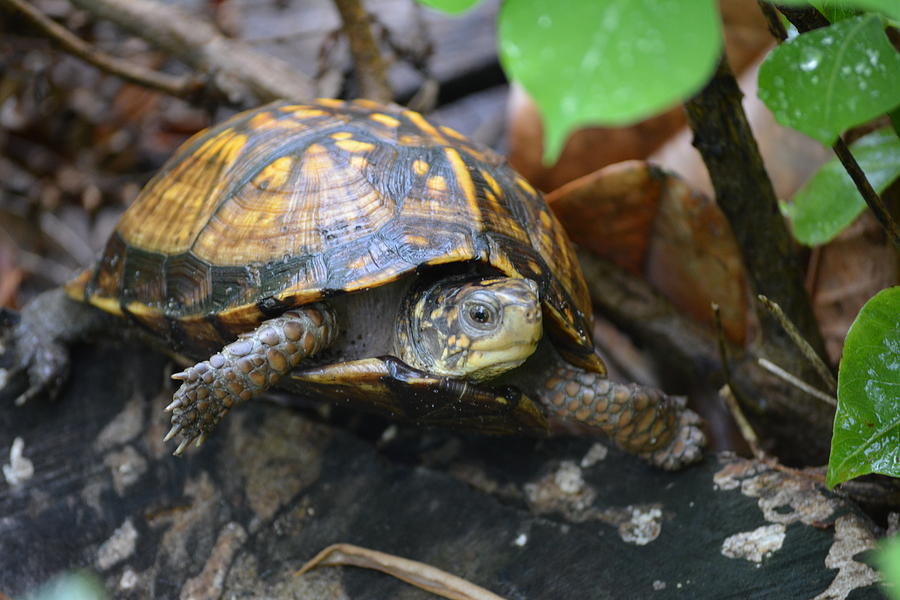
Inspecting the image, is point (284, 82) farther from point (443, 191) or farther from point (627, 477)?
point (627, 477)

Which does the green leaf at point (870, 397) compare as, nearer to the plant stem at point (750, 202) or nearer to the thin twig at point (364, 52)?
the plant stem at point (750, 202)

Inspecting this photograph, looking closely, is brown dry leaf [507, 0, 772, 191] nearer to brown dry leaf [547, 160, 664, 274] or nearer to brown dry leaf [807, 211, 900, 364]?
brown dry leaf [547, 160, 664, 274]

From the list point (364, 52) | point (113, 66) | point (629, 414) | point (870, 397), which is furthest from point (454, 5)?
point (113, 66)

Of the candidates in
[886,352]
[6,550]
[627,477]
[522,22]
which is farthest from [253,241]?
[886,352]

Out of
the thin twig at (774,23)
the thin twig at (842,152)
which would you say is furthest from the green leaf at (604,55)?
the thin twig at (774,23)

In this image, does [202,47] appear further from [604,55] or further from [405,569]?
[604,55]

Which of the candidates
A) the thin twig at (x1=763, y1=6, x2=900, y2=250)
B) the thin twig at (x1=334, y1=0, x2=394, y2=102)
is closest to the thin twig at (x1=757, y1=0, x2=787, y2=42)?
the thin twig at (x1=763, y1=6, x2=900, y2=250)
